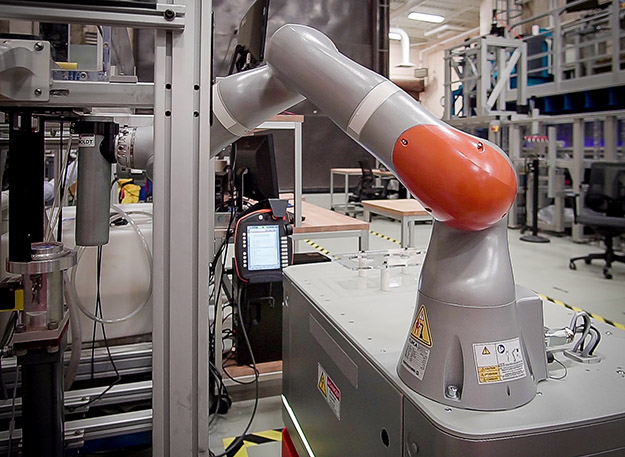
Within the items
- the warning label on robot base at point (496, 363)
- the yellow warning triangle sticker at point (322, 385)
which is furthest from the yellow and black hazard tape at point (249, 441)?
the warning label on robot base at point (496, 363)

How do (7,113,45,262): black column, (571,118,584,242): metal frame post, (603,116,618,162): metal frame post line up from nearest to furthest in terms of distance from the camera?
(7,113,45,262): black column → (603,116,618,162): metal frame post → (571,118,584,242): metal frame post

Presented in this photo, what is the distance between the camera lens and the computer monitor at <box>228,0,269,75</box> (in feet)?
5.70

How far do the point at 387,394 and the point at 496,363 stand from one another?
18 centimetres

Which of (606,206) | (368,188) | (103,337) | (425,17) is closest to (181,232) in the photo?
(103,337)

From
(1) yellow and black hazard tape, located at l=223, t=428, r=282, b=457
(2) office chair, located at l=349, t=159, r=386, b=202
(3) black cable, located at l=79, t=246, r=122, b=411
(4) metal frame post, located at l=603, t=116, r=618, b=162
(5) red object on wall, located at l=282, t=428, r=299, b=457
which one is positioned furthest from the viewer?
(2) office chair, located at l=349, t=159, r=386, b=202

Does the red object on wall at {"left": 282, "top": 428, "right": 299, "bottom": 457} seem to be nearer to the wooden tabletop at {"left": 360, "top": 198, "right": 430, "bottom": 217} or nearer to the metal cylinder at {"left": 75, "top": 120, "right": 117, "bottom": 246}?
the metal cylinder at {"left": 75, "top": 120, "right": 117, "bottom": 246}

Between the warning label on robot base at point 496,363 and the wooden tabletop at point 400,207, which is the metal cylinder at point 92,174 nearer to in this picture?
the warning label on robot base at point 496,363

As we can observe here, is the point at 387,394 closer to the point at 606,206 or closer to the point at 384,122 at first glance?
the point at 384,122

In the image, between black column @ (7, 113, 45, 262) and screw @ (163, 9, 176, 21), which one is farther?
black column @ (7, 113, 45, 262)

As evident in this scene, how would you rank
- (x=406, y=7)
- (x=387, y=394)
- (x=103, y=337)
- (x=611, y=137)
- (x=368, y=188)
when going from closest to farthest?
(x=387, y=394) < (x=103, y=337) < (x=611, y=137) < (x=368, y=188) < (x=406, y=7)

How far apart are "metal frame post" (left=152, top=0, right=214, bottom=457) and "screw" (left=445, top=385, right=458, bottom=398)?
402mm

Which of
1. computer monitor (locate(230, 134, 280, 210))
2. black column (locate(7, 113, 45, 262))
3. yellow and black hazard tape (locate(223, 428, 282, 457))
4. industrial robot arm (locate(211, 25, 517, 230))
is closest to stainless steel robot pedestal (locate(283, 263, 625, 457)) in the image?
industrial robot arm (locate(211, 25, 517, 230))

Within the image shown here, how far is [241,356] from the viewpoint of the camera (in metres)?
2.23

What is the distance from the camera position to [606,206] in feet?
14.1
